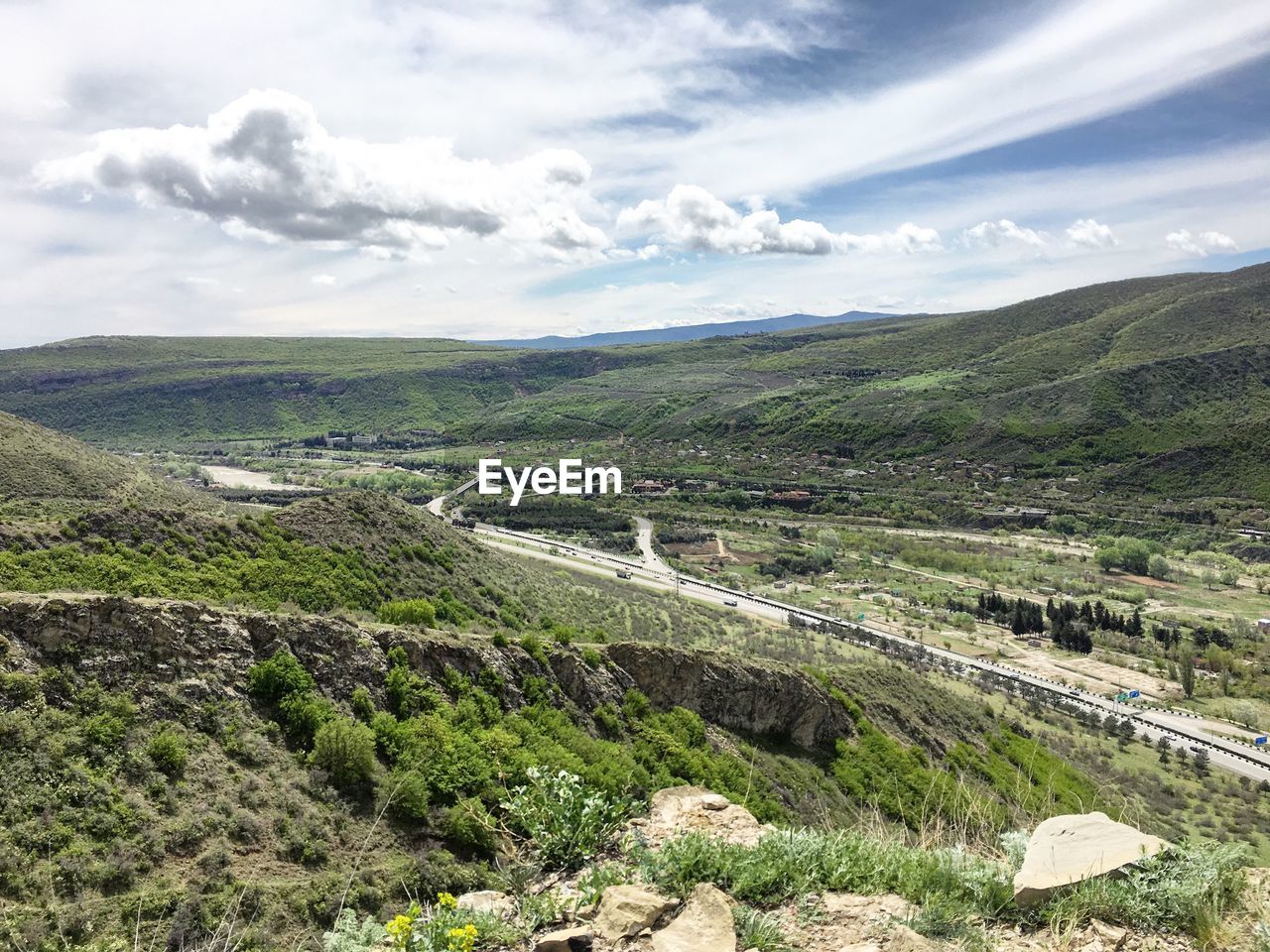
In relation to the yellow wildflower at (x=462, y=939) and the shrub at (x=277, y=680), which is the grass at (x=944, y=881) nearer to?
the yellow wildflower at (x=462, y=939)

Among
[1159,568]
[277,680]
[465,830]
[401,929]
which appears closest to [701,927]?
[401,929]

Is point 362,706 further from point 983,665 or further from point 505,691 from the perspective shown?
point 983,665

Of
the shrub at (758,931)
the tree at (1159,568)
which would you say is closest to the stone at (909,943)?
the shrub at (758,931)

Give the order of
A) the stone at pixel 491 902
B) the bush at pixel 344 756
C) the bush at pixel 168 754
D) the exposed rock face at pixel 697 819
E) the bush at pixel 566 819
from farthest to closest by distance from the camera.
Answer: the bush at pixel 344 756 < the bush at pixel 168 754 < the exposed rock face at pixel 697 819 < the bush at pixel 566 819 < the stone at pixel 491 902

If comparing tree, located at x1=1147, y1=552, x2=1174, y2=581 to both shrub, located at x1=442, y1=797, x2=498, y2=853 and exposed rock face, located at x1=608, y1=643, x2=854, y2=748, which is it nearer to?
exposed rock face, located at x1=608, y1=643, x2=854, y2=748

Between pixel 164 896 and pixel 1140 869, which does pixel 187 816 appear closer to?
pixel 164 896

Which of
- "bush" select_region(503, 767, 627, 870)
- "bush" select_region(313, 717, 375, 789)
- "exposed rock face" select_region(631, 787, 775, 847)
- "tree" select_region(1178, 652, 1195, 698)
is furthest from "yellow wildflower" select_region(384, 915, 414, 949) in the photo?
"tree" select_region(1178, 652, 1195, 698)
